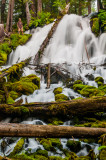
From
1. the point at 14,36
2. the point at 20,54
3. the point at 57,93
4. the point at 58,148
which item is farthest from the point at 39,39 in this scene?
the point at 58,148

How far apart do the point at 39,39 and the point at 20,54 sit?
3.53 m

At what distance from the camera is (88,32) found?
15.6m

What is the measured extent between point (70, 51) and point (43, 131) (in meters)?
11.8

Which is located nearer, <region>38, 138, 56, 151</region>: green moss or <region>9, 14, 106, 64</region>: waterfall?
<region>38, 138, 56, 151</region>: green moss

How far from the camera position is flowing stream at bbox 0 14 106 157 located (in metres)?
9.32

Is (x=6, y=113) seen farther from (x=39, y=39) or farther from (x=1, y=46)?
(x=39, y=39)

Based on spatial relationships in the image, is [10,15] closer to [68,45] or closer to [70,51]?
[68,45]

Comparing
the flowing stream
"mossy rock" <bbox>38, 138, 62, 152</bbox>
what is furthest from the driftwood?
the flowing stream

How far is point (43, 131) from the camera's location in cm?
281

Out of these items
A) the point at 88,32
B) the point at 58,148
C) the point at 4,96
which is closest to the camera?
the point at 58,148

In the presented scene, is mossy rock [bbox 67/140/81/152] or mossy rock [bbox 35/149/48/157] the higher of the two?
mossy rock [bbox 35/149/48/157]

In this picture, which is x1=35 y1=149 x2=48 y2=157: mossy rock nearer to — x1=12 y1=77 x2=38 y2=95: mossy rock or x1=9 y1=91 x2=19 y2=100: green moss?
x1=9 y1=91 x2=19 y2=100: green moss

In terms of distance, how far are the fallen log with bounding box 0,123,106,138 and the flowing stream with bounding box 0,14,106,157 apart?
148 inches

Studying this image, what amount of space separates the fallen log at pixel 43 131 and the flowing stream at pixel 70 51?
12.3ft
